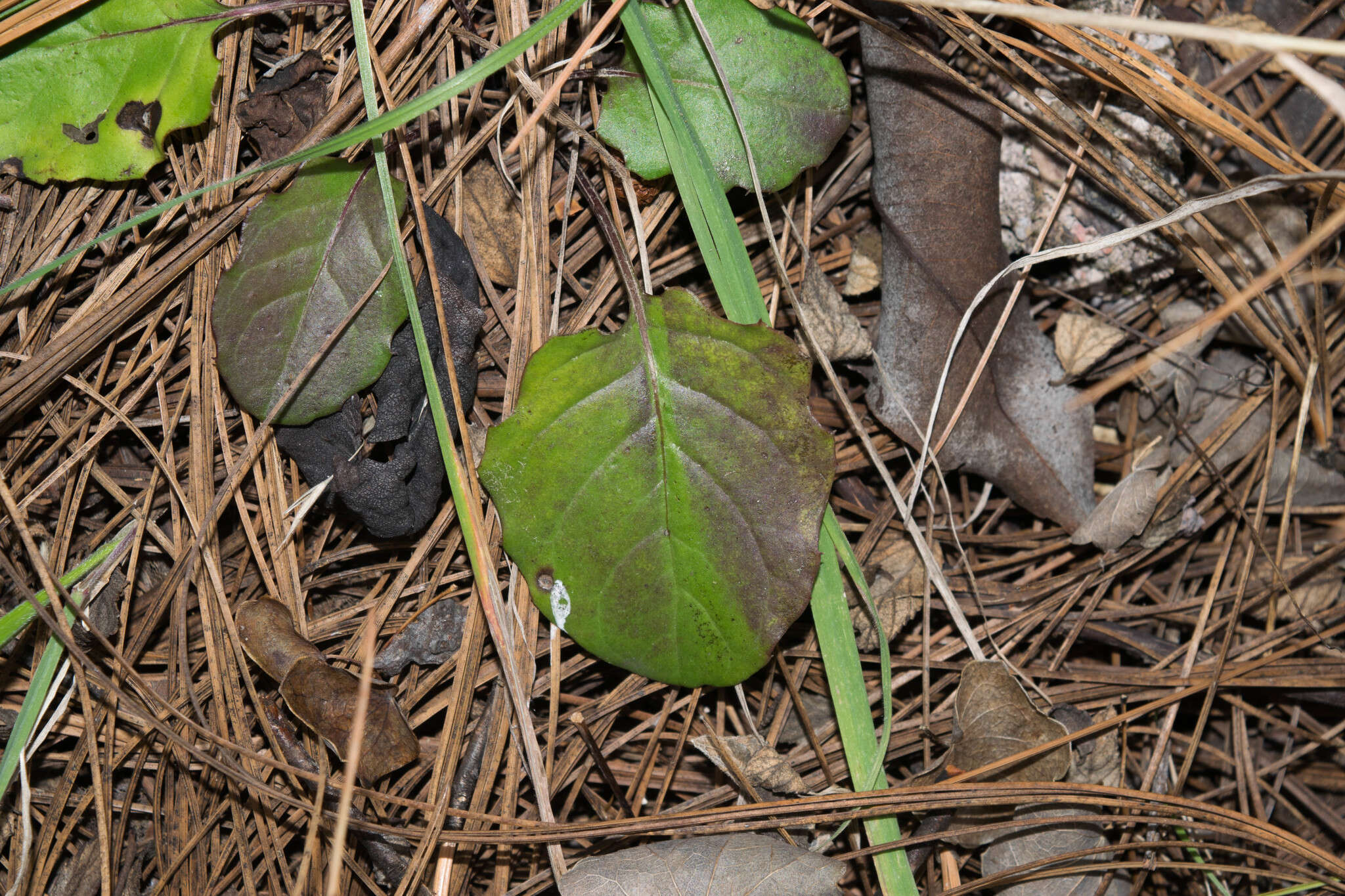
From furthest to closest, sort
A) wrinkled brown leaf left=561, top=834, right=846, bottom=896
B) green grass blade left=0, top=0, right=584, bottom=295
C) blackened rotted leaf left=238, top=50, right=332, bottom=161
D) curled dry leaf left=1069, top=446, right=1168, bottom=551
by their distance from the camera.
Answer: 1. curled dry leaf left=1069, top=446, right=1168, bottom=551
2. blackened rotted leaf left=238, top=50, right=332, bottom=161
3. wrinkled brown leaf left=561, top=834, right=846, bottom=896
4. green grass blade left=0, top=0, right=584, bottom=295

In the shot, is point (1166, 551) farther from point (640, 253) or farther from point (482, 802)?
point (482, 802)

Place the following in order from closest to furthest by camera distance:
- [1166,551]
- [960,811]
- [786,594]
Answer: [786,594], [960,811], [1166,551]

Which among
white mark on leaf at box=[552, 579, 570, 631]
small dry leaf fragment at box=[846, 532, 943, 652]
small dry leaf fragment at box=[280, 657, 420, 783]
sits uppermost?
white mark on leaf at box=[552, 579, 570, 631]

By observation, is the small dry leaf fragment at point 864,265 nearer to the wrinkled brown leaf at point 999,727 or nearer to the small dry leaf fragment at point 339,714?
the wrinkled brown leaf at point 999,727

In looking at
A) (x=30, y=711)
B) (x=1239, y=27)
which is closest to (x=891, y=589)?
(x=1239, y=27)

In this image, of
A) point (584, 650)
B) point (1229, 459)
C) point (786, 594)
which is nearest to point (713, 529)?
point (786, 594)

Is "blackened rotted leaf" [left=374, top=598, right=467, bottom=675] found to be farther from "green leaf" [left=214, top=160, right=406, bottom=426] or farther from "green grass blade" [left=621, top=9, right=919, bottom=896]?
"green grass blade" [left=621, top=9, right=919, bottom=896]

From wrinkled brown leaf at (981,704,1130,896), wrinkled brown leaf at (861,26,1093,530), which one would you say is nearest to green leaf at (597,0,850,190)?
wrinkled brown leaf at (861,26,1093,530)

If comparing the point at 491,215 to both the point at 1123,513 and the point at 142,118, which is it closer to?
the point at 142,118
